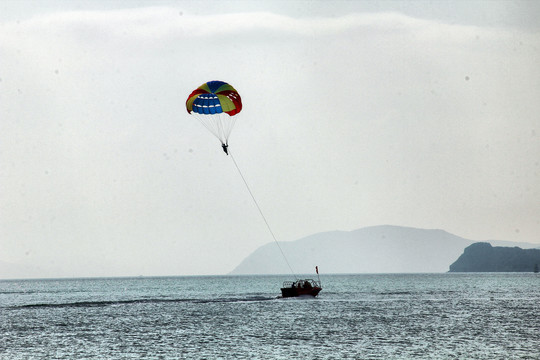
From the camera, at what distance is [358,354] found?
1523 inches

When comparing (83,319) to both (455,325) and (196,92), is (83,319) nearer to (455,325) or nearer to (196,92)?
(196,92)

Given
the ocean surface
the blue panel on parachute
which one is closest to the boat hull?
the ocean surface

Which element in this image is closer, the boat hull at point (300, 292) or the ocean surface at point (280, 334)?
the ocean surface at point (280, 334)

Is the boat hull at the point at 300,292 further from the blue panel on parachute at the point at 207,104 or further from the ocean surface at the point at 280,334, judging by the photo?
the blue panel on parachute at the point at 207,104

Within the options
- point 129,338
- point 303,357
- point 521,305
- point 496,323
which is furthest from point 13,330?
point 521,305

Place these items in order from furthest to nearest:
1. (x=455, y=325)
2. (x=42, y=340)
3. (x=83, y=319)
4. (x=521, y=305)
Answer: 1. (x=521, y=305)
2. (x=83, y=319)
3. (x=455, y=325)
4. (x=42, y=340)

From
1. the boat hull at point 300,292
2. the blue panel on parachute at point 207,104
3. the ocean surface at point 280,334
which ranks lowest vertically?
the ocean surface at point 280,334

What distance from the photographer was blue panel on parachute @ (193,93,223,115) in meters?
53.9

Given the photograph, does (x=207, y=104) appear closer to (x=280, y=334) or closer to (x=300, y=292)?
(x=280, y=334)

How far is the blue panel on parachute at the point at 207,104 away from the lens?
53.9 m

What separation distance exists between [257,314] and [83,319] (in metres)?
16.5

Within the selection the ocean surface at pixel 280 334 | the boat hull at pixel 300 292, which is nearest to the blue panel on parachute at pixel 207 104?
the ocean surface at pixel 280 334

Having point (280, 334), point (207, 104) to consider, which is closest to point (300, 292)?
point (280, 334)

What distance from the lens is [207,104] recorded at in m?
54.3
